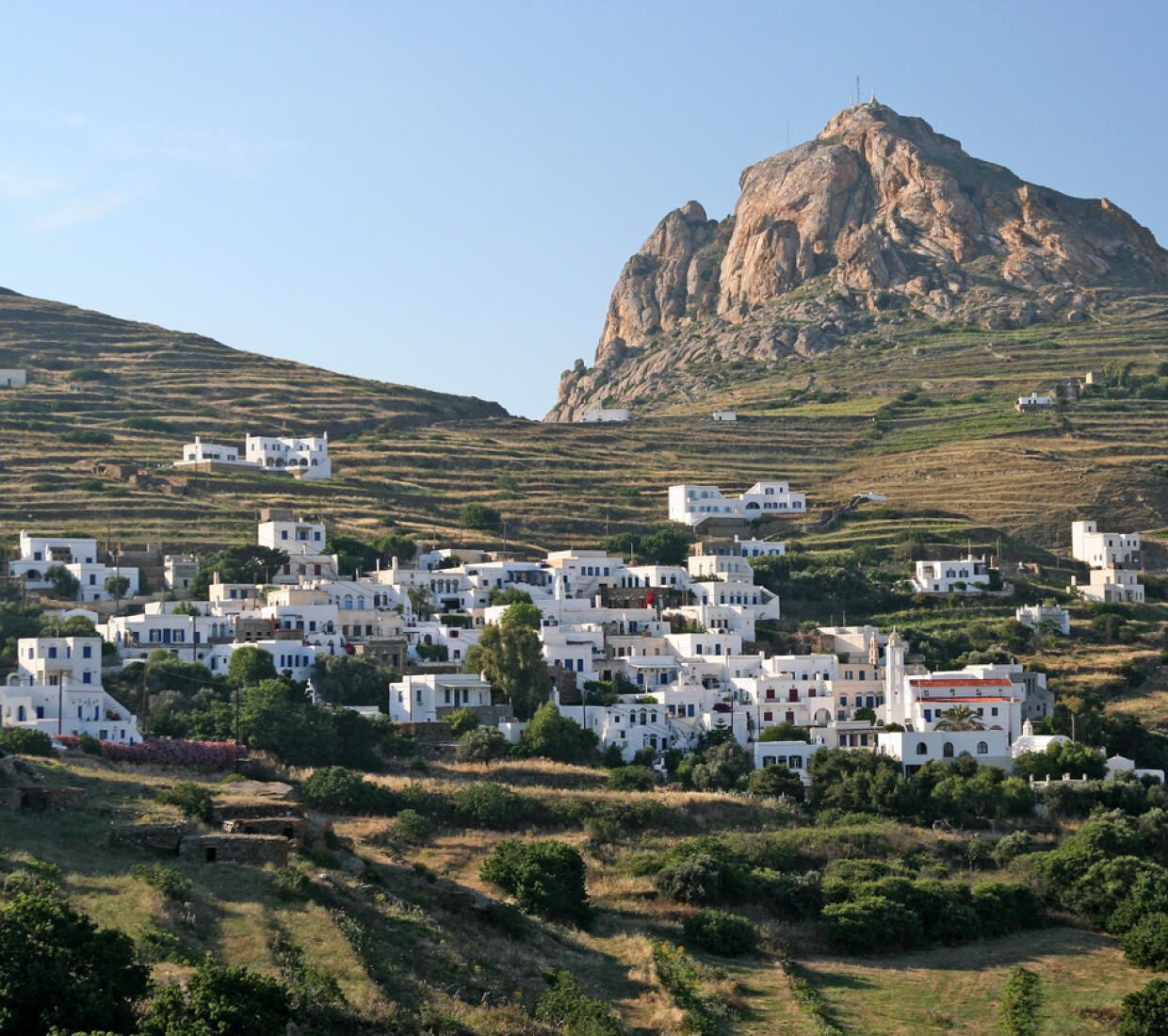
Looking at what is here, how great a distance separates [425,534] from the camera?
278ft

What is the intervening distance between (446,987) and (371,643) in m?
34.0

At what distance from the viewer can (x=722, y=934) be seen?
40562 millimetres

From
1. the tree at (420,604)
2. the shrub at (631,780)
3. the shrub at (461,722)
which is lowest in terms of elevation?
the shrub at (631,780)

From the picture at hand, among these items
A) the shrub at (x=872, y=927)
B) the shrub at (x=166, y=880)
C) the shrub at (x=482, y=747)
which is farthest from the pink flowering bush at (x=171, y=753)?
the shrub at (x=872, y=927)

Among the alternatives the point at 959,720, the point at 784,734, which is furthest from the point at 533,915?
the point at 959,720

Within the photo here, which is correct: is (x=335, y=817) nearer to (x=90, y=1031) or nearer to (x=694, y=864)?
(x=694, y=864)

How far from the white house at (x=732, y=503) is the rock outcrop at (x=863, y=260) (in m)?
56.5

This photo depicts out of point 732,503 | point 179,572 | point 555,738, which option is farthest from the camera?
point 732,503

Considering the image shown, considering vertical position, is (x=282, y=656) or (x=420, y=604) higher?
(x=420, y=604)

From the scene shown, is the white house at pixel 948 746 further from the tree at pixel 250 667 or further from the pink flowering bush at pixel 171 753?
the pink flowering bush at pixel 171 753

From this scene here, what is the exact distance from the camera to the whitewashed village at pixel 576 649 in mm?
55031

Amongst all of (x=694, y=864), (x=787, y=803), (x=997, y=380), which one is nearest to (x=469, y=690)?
(x=787, y=803)

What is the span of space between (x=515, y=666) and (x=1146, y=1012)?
27.4m

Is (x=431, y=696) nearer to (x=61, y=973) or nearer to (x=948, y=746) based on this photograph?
(x=948, y=746)
